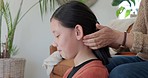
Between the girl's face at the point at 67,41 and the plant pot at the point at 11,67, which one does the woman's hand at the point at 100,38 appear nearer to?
the girl's face at the point at 67,41

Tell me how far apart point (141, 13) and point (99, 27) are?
0.30 meters

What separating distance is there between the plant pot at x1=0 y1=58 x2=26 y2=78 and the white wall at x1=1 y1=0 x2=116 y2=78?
0.54 m

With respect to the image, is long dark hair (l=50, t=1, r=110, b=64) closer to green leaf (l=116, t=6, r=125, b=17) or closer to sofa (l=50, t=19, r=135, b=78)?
sofa (l=50, t=19, r=135, b=78)

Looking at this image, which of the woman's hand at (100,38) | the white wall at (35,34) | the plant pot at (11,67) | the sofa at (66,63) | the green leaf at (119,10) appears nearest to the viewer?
the woman's hand at (100,38)

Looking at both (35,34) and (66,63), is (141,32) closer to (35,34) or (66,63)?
(66,63)

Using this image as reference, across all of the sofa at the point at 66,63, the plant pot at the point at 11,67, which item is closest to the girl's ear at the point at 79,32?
the sofa at the point at 66,63

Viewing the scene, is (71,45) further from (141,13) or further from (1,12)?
(1,12)

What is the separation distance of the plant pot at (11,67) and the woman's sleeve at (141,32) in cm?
178

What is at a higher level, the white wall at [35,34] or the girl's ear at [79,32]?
the girl's ear at [79,32]

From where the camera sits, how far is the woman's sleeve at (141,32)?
1005 mm

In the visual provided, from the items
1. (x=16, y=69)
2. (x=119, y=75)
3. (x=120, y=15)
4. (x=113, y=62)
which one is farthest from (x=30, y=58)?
(x=119, y=75)

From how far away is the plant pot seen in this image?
2.67m

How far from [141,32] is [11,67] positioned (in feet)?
6.09

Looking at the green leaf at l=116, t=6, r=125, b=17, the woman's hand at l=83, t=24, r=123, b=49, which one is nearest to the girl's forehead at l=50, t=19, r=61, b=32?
the woman's hand at l=83, t=24, r=123, b=49
